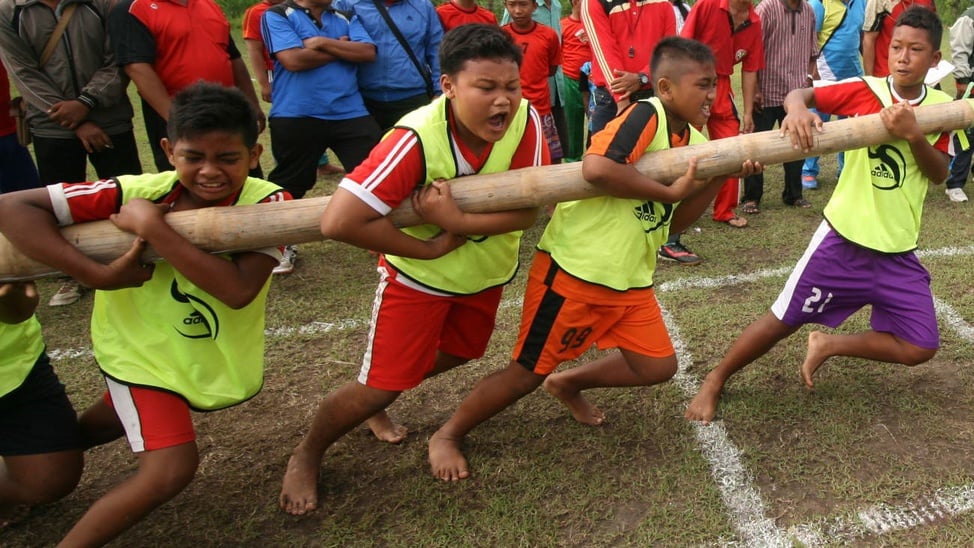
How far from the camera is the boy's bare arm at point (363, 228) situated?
7.61ft

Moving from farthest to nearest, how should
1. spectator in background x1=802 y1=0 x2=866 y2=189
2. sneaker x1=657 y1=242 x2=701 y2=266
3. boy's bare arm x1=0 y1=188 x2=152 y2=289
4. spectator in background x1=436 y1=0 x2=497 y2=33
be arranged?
1. spectator in background x1=802 y1=0 x2=866 y2=189
2. spectator in background x1=436 y1=0 x2=497 y2=33
3. sneaker x1=657 y1=242 x2=701 y2=266
4. boy's bare arm x1=0 y1=188 x2=152 y2=289

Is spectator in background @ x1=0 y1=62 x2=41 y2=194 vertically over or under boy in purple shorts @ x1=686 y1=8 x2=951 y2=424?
under

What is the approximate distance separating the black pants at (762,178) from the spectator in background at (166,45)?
3.91 m


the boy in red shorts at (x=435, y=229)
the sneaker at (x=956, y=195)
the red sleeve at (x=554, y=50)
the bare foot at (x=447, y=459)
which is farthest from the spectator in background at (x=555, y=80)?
the bare foot at (x=447, y=459)

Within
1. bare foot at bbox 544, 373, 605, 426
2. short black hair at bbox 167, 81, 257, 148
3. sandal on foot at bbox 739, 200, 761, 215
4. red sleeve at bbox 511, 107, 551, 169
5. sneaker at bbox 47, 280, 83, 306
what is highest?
short black hair at bbox 167, 81, 257, 148

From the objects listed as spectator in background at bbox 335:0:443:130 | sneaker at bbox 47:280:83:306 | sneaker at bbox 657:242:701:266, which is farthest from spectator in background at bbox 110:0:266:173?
sneaker at bbox 657:242:701:266

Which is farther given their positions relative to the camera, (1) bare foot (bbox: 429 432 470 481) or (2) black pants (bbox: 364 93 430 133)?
(2) black pants (bbox: 364 93 430 133)

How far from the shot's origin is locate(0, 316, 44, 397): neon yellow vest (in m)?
2.59

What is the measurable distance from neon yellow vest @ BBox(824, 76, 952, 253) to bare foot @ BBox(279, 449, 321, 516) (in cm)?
229

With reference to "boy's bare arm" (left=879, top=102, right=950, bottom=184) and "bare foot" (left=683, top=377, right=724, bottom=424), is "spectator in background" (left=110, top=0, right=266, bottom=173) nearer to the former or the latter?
"bare foot" (left=683, top=377, right=724, bottom=424)

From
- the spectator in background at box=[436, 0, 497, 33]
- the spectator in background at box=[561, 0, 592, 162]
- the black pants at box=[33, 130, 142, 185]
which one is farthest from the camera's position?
the spectator in background at box=[561, 0, 592, 162]

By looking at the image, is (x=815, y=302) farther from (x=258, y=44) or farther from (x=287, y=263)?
(x=258, y=44)

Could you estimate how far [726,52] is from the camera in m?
5.71

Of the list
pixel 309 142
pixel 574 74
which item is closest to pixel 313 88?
pixel 309 142
